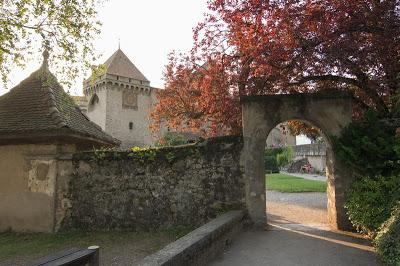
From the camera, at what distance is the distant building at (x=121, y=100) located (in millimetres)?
37281

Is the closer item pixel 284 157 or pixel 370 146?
pixel 370 146

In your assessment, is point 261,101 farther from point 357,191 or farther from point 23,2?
point 23,2

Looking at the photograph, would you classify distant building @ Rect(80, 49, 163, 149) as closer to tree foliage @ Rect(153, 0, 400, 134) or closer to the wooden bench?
tree foliage @ Rect(153, 0, 400, 134)

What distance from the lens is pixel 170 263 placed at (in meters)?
3.96

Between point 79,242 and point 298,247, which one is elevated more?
point 298,247

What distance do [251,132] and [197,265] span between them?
413 cm

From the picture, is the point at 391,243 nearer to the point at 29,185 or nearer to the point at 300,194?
the point at 29,185

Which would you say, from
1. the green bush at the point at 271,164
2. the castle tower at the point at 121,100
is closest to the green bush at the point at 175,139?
the castle tower at the point at 121,100

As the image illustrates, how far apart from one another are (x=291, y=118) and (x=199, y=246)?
458 cm

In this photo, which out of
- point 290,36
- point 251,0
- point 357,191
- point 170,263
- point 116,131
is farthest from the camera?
point 116,131

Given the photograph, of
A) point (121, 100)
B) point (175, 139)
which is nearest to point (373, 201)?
point (175, 139)

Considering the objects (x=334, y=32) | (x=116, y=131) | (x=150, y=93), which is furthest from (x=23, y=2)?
(x=150, y=93)

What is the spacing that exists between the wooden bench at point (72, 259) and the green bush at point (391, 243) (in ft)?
12.9

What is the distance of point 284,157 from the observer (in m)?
39.1
